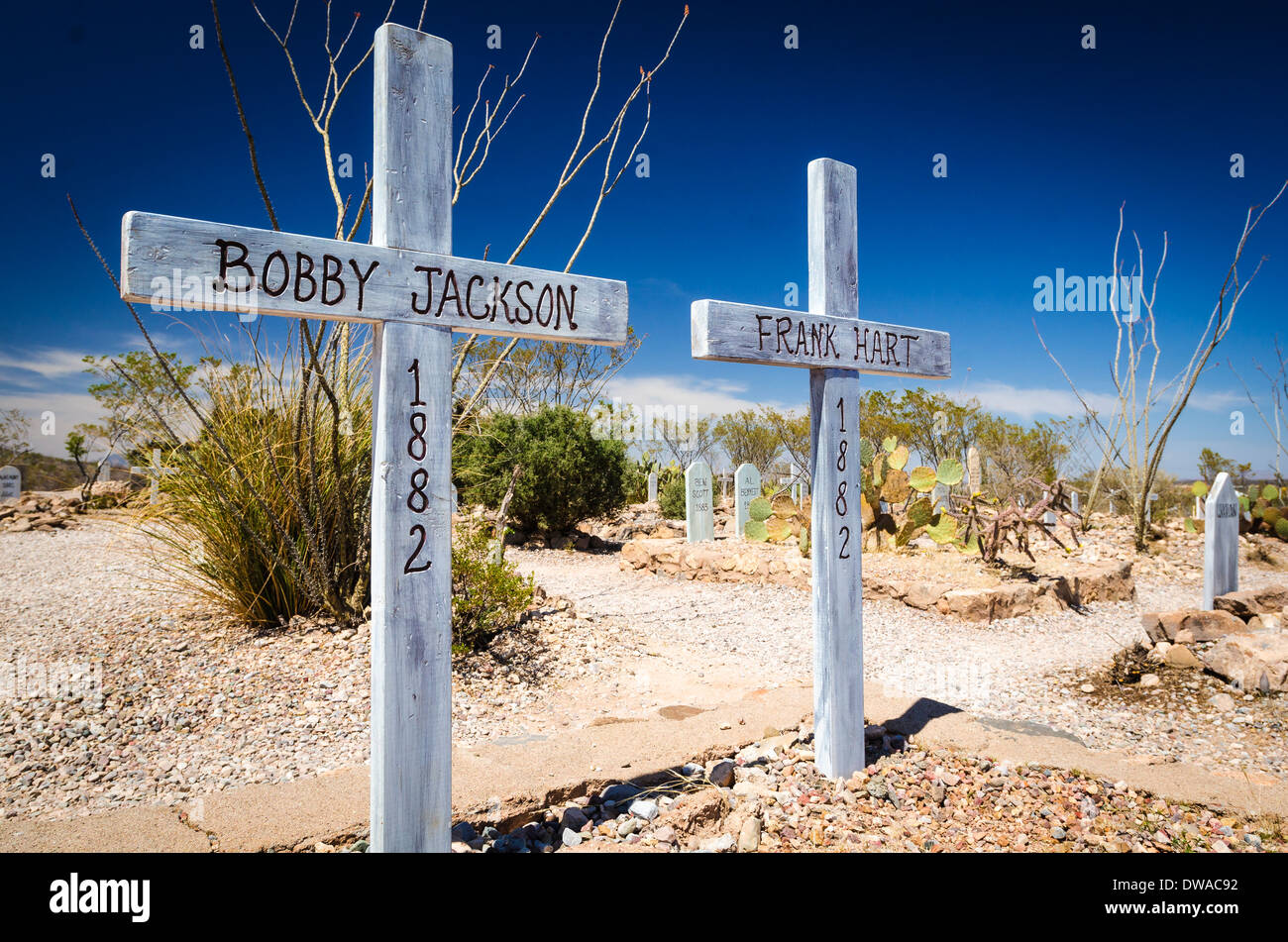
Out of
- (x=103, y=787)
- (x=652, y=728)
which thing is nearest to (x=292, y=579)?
(x=103, y=787)

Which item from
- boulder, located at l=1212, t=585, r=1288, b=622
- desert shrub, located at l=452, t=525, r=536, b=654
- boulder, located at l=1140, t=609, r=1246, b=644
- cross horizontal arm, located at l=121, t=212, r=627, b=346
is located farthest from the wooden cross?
boulder, located at l=1212, t=585, r=1288, b=622

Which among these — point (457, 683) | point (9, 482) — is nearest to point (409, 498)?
point (457, 683)

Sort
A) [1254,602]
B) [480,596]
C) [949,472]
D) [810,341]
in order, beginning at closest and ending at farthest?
[810,341] < [480,596] < [1254,602] < [949,472]

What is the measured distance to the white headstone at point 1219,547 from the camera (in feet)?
20.4

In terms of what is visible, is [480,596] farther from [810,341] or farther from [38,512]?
[38,512]

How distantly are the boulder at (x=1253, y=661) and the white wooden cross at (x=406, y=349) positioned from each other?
4.67 meters

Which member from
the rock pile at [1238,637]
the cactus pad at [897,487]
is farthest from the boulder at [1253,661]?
the cactus pad at [897,487]

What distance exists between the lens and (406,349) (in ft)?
6.61

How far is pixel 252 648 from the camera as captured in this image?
13.6 ft

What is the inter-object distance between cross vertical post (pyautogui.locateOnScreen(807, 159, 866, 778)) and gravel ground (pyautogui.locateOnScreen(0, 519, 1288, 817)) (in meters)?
1.39

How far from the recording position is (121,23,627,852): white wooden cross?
192 cm

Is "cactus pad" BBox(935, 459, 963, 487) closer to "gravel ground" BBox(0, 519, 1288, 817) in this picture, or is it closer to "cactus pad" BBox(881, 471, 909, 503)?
"cactus pad" BBox(881, 471, 909, 503)

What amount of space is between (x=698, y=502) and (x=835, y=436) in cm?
761
